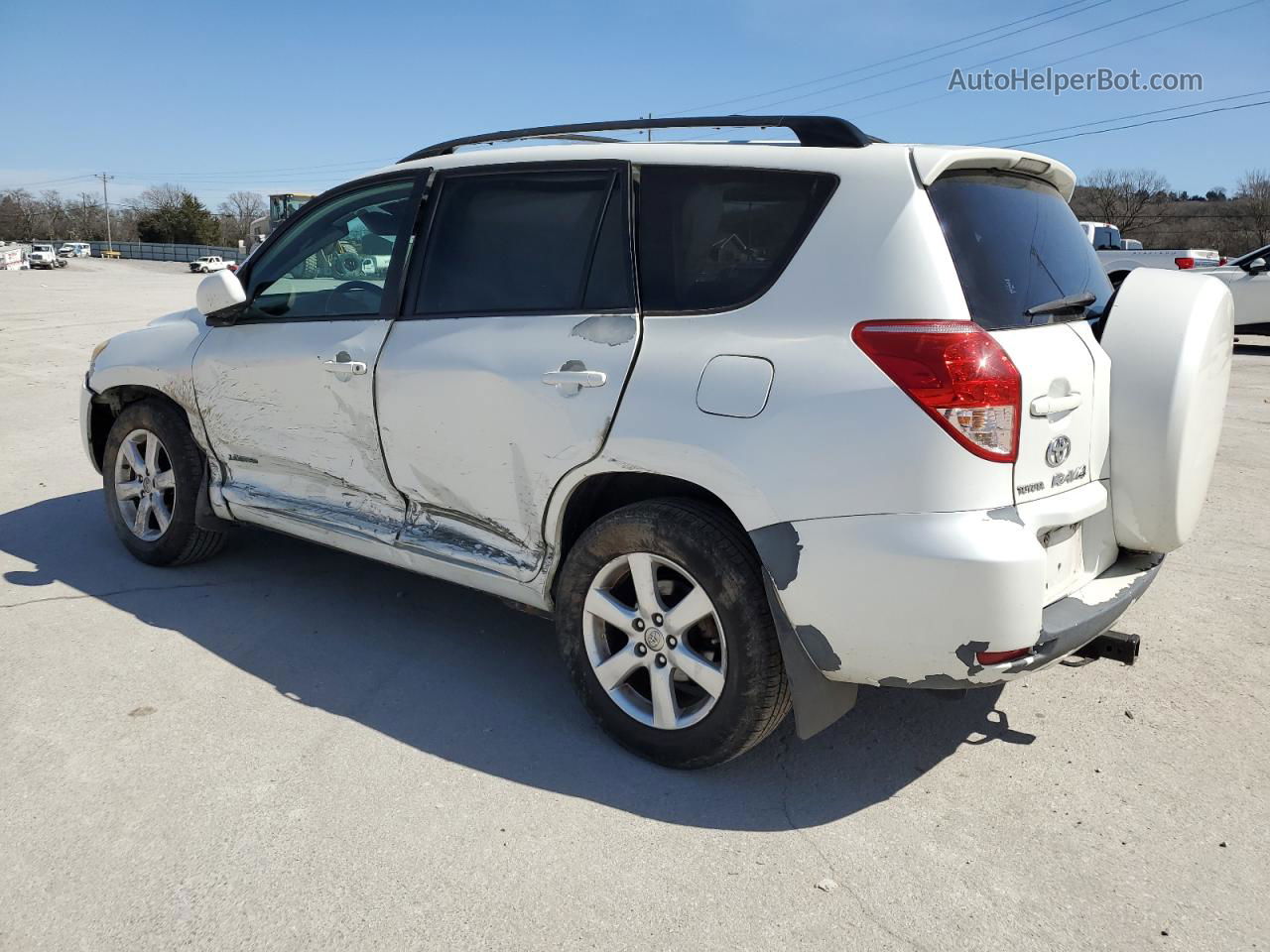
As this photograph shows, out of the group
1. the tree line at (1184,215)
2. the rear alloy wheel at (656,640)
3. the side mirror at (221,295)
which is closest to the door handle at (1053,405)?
the rear alloy wheel at (656,640)

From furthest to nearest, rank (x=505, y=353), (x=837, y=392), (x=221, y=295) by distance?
(x=221, y=295), (x=505, y=353), (x=837, y=392)

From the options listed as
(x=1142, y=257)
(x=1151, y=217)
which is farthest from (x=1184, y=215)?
(x=1142, y=257)

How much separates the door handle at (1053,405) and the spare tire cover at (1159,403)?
0.33 meters

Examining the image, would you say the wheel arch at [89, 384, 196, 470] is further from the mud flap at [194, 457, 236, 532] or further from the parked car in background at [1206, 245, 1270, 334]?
the parked car in background at [1206, 245, 1270, 334]

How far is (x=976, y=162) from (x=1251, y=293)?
15314 mm

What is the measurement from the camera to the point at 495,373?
336 centimetres

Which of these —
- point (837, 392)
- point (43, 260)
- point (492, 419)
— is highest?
point (837, 392)

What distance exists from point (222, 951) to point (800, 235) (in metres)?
2.37

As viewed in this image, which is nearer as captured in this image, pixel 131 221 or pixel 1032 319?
pixel 1032 319

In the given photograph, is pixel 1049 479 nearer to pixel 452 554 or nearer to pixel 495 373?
pixel 495 373

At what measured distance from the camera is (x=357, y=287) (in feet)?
13.2

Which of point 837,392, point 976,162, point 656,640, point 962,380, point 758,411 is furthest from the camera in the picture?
point 656,640

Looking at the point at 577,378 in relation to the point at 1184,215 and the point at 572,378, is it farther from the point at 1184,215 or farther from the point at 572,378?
the point at 1184,215

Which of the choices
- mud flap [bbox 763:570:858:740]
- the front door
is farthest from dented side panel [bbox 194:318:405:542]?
mud flap [bbox 763:570:858:740]
